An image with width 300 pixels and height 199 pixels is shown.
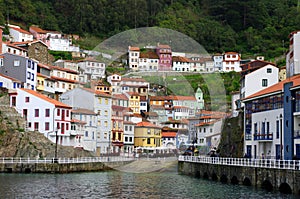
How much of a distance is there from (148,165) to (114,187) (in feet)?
89.3

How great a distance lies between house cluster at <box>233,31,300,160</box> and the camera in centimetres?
5484

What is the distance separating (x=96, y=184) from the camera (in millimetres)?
57000

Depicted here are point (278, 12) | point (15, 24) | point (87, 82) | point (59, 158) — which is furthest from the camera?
point (278, 12)

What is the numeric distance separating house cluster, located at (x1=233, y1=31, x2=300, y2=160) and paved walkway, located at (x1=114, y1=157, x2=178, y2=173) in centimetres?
1462

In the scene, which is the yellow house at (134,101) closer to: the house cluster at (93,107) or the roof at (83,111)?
the house cluster at (93,107)

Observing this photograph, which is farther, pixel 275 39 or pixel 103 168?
pixel 275 39

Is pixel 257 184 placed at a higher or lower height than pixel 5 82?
lower

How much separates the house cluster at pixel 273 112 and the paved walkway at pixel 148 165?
14.6 meters

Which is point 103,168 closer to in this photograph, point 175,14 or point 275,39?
point 275,39

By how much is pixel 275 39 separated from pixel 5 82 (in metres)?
106

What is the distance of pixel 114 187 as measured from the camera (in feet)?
179

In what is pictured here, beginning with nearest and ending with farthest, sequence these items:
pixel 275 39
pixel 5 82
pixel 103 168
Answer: pixel 103 168 → pixel 5 82 → pixel 275 39

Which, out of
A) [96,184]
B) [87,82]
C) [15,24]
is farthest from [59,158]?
[15,24]

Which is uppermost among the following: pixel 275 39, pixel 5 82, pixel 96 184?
pixel 275 39
